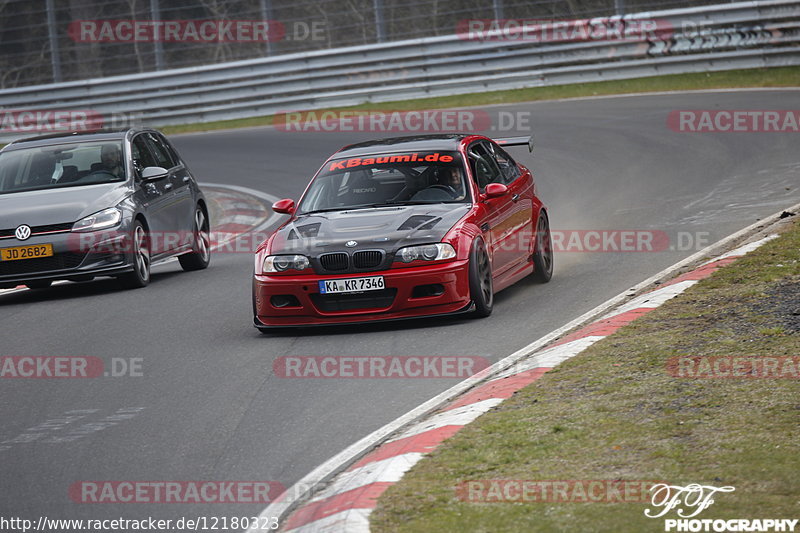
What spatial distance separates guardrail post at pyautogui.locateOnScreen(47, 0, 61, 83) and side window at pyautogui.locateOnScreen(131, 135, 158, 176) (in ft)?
50.5

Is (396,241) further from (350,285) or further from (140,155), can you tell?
(140,155)

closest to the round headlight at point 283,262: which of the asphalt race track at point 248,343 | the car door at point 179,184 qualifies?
the asphalt race track at point 248,343

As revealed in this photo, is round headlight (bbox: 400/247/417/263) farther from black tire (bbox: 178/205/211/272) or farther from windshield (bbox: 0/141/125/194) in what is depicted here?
black tire (bbox: 178/205/211/272)

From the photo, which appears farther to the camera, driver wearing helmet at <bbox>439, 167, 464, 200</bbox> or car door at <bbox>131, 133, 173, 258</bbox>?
car door at <bbox>131, 133, 173, 258</bbox>

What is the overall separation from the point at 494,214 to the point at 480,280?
3.28 ft

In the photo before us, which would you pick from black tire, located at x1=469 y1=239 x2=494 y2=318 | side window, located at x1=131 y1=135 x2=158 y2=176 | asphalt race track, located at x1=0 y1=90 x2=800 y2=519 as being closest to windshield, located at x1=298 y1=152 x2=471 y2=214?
black tire, located at x1=469 y1=239 x2=494 y2=318

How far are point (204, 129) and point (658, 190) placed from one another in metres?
15.9

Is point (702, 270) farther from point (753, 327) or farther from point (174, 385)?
point (174, 385)

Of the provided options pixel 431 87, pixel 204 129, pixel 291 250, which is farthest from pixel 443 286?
pixel 204 129

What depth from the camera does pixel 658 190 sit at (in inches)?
611

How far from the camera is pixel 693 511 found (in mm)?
4738

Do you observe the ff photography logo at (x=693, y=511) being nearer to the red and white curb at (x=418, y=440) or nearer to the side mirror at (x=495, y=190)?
the red and white curb at (x=418, y=440)

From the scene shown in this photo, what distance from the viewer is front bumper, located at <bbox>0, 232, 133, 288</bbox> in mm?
11820

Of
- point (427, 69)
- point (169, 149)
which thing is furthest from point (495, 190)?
point (427, 69)
